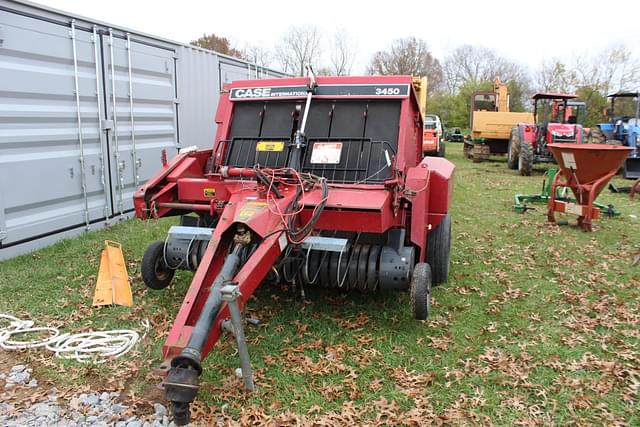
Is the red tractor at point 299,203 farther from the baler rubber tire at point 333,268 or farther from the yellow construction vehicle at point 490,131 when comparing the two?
the yellow construction vehicle at point 490,131

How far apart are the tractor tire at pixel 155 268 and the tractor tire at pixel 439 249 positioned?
254 cm

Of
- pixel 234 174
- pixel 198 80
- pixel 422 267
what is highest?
pixel 198 80

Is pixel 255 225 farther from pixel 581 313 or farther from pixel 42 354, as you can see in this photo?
pixel 581 313

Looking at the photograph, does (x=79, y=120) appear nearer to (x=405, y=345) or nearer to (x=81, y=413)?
(x=81, y=413)

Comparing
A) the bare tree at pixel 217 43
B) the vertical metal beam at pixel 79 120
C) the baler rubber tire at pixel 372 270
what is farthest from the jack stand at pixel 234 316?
Result: the bare tree at pixel 217 43

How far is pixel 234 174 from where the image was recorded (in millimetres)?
4367

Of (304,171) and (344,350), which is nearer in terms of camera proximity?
(344,350)

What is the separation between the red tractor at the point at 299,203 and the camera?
133 inches

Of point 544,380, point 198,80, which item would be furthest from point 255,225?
point 198,80

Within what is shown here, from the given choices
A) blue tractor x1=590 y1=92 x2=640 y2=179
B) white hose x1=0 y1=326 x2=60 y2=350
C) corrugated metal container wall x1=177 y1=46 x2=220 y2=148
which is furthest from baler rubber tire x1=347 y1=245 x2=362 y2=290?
blue tractor x1=590 y1=92 x2=640 y2=179

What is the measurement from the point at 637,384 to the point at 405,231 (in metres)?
2.01

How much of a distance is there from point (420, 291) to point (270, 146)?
2053mm

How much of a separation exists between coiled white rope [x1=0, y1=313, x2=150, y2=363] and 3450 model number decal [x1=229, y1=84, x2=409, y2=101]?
2.43 metres

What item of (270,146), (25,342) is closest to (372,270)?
(270,146)
